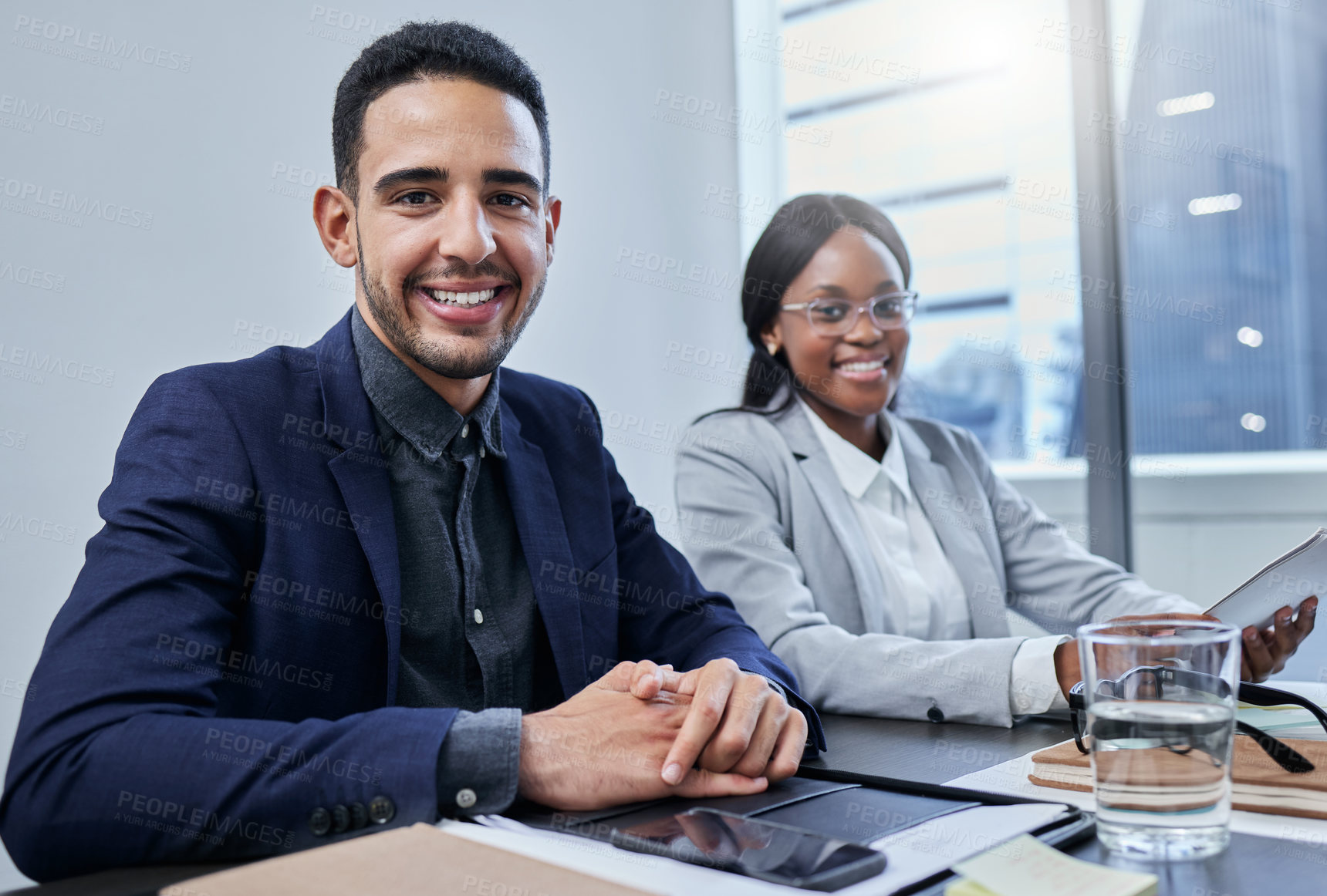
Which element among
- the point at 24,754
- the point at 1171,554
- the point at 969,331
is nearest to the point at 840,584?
the point at 24,754

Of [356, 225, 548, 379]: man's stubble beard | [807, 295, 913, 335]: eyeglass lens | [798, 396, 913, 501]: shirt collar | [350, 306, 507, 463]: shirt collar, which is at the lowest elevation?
[798, 396, 913, 501]: shirt collar

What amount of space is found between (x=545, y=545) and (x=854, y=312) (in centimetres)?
104

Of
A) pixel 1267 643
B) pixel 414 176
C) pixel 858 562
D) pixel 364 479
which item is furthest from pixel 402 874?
pixel 858 562

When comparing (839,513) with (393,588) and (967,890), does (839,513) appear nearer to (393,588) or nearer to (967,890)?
(393,588)

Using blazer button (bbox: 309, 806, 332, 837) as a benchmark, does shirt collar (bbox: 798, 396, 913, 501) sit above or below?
above

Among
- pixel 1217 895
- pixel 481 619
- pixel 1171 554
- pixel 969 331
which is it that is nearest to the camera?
pixel 1217 895

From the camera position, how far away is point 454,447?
4.50 feet

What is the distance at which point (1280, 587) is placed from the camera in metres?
1.28

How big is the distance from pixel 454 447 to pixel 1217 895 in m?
0.99

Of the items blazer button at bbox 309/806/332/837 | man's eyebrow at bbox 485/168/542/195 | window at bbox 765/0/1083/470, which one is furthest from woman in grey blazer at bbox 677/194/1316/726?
window at bbox 765/0/1083/470

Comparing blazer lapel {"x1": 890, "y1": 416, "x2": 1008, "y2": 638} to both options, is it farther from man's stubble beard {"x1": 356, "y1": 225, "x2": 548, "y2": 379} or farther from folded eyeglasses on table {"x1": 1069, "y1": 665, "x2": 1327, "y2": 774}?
folded eyeglasses on table {"x1": 1069, "y1": 665, "x2": 1327, "y2": 774}

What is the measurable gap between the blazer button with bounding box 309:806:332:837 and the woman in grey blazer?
88 cm

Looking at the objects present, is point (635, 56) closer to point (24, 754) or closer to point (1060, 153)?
point (1060, 153)

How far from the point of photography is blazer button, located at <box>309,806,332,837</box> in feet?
2.75
